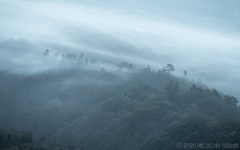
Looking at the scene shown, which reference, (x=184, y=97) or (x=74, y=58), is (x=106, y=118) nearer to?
(x=184, y=97)

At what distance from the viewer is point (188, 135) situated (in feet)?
98.4

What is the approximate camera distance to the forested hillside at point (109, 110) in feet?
106

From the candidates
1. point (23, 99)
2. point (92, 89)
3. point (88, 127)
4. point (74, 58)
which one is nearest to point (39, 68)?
point (74, 58)

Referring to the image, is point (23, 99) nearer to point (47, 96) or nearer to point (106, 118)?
point (47, 96)

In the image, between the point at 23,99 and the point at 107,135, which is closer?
the point at 107,135

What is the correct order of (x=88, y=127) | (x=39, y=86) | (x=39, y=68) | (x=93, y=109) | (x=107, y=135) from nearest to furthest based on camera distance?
(x=107, y=135) < (x=88, y=127) < (x=93, y=109) < (x=39, y=86) < (x=39, y=68)

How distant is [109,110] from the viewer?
2053 inches

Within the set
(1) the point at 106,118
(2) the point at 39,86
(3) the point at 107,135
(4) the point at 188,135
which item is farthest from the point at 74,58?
(4) the point at 188,135

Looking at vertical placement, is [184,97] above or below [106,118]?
above

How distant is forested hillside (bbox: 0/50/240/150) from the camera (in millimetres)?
32219

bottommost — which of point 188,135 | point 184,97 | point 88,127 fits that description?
point 88,127

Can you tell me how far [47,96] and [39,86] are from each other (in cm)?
682

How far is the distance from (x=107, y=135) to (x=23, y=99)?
38.4 meters

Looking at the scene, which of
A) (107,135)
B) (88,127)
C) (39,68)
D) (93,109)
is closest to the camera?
(107,135)
